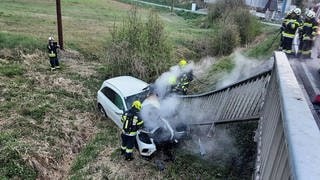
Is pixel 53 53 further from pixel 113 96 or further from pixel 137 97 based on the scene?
pixel 137 97

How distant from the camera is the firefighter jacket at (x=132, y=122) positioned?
28.2 feet

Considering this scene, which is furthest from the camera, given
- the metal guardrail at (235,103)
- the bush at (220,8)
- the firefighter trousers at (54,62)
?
the bush at (220,8)

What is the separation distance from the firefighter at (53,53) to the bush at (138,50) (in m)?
2.22

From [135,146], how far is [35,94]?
469 cm

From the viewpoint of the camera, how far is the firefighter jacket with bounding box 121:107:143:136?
28.2 ft

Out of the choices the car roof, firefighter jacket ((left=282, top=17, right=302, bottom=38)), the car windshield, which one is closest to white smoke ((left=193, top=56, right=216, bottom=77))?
the car roof

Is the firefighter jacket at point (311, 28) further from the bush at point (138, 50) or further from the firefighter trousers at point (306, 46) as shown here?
the bush at point (138, 50)

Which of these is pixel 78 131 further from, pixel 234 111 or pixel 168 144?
pixel 234 111

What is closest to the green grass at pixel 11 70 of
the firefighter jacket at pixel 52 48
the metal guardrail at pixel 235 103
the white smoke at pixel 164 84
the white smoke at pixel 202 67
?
the firefighter jacket at pixel 52 48

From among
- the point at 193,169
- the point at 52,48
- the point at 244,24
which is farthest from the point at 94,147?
→ the point at 244,24

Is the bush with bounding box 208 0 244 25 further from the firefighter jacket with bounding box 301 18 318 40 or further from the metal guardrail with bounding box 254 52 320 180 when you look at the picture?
the metal guardrail with bounding box 254 52 320 180

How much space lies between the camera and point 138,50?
14.5 m

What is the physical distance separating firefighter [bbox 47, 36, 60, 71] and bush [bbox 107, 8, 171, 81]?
7.30 ft

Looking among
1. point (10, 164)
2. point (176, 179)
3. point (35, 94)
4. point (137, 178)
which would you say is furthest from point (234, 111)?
point (35, 94)
